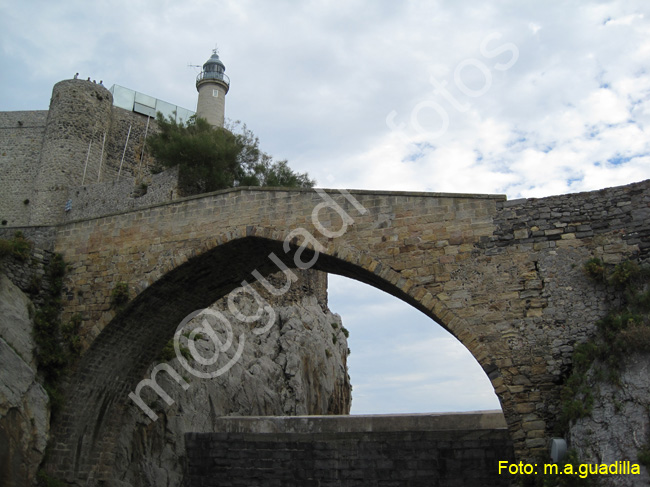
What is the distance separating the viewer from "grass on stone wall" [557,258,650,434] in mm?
6445

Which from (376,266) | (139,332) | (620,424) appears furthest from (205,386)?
(620,424)


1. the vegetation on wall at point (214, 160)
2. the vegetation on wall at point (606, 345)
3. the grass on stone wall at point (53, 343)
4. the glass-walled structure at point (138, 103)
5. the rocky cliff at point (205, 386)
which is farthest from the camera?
the glass-walled structure at point (138, 103)

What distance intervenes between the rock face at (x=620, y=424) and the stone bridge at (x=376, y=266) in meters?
0.58

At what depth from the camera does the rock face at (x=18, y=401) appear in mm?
8688

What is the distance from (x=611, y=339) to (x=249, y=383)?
28.8ft

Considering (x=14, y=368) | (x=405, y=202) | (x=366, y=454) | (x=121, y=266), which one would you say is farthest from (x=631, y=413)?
(x=14, y=368)

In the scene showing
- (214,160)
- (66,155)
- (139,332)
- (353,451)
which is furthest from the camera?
(66,155)

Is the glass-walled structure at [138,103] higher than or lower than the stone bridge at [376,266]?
higher

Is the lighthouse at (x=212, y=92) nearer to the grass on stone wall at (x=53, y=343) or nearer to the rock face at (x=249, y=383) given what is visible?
the rock face at (x=249, y=383)

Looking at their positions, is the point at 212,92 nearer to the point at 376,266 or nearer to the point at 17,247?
the point at 17,247

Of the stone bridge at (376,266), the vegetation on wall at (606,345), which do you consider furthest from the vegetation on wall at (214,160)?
the vegetation on wall at (606,345)

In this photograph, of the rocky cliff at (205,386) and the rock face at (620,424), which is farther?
the rocky cliff at (205,386)

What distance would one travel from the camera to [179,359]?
12.6 metres

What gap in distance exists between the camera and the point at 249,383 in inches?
536
